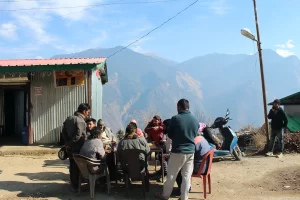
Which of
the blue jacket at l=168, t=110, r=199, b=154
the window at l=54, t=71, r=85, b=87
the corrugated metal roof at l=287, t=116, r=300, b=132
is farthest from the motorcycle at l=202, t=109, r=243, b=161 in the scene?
the corrugated metal roof at l=287, t=116, r=300, b=132

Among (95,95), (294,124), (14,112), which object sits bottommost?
(294,124)

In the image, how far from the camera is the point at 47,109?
11.1 metres

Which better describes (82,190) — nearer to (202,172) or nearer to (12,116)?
(202,172)

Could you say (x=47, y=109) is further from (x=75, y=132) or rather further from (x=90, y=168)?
(x=90, y=168)

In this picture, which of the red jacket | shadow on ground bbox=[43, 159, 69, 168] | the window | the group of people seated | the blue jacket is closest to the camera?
the blue jacket

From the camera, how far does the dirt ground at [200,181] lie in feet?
20.1

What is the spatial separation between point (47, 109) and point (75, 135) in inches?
208

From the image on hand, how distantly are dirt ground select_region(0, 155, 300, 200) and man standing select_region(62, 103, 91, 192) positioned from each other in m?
0.33

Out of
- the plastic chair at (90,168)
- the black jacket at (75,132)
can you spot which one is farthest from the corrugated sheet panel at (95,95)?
the plastic chair at (90,168)

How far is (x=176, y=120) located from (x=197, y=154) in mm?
965

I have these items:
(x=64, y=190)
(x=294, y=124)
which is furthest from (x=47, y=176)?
(x=294, y=124)

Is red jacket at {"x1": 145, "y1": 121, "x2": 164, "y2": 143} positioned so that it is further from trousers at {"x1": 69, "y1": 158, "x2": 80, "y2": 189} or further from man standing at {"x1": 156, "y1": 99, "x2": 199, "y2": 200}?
man standing at {"x1": 156, "y1": 99, "x2": 199, "y2": 200}

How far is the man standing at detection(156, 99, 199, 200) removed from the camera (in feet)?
17.5

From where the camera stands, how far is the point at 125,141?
600 cm
